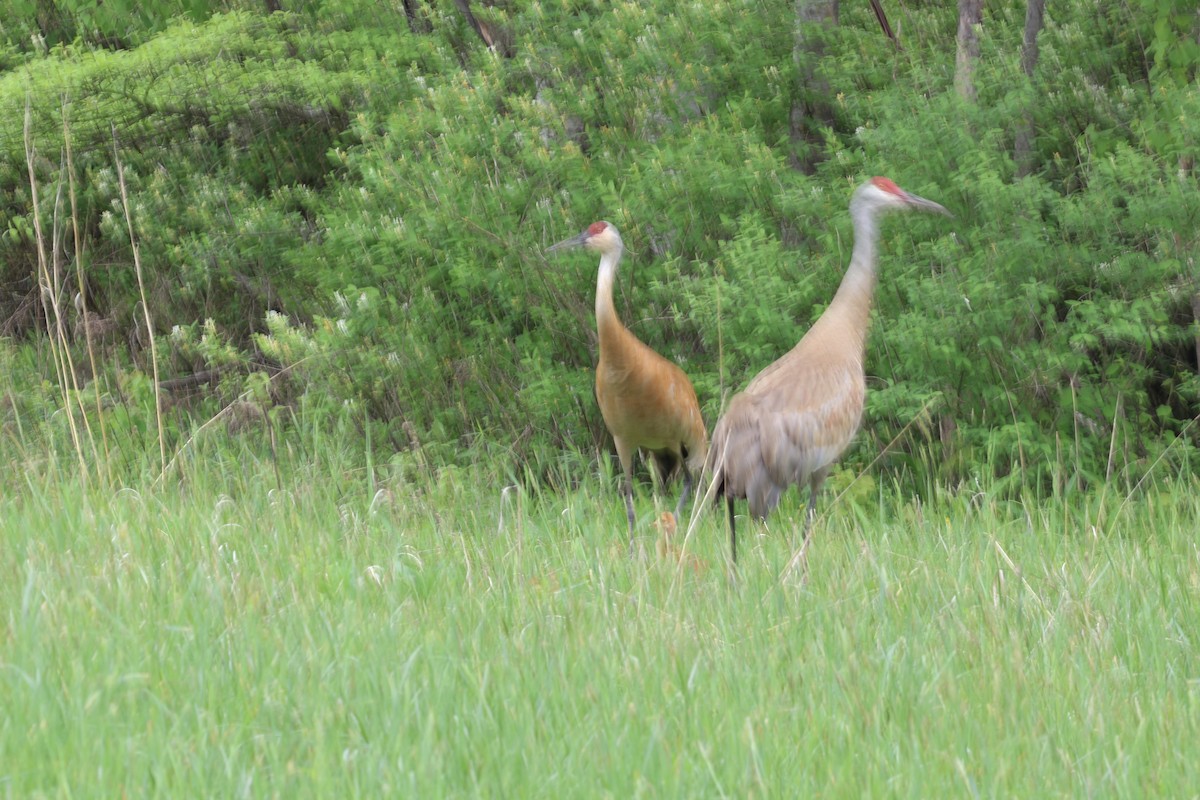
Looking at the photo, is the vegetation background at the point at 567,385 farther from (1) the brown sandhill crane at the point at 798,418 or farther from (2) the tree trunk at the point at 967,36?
(1) the brown sandhill crane at the point at 798,418

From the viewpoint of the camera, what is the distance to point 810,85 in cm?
864

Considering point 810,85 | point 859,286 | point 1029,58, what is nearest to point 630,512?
point 859,286

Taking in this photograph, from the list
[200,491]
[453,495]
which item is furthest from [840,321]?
[200,491]

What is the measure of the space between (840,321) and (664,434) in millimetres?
1271

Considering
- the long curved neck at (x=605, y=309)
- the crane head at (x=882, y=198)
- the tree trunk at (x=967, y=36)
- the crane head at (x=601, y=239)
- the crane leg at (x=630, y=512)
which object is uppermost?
the tree trunk at (x=967, y=36)

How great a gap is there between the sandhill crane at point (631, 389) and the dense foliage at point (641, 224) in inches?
14.5

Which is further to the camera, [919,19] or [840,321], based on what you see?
[919,19]

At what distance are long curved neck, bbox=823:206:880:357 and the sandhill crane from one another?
96 cm

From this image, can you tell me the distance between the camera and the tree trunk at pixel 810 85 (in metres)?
8.47

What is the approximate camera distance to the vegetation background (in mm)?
2824

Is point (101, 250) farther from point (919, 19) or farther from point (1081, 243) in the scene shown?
point (1081, 243)

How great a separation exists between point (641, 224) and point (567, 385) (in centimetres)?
101

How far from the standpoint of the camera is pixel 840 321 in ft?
19.4

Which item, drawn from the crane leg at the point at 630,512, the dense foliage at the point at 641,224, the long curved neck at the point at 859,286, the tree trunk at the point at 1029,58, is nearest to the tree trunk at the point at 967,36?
the dense foliage at the point at 641,224
